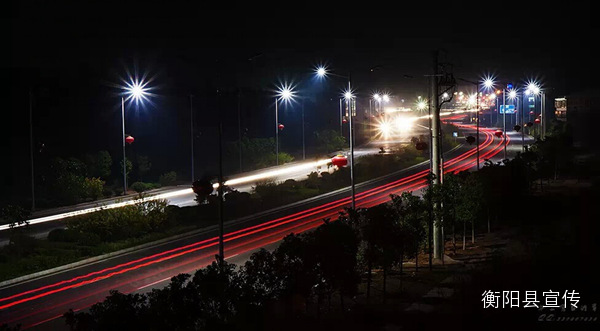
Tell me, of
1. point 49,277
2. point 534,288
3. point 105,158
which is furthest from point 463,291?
point 105,158

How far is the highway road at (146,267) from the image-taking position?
2234 centimetres

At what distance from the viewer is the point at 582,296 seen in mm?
17594

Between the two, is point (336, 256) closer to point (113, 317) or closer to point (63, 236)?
point (113, 317)

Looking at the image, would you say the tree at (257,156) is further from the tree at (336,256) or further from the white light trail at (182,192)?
the tree at (336,256)

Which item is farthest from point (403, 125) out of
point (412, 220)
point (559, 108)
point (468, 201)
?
point (412, 220)

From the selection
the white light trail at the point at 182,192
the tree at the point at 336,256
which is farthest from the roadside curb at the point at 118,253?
the tree at the point at 336,256

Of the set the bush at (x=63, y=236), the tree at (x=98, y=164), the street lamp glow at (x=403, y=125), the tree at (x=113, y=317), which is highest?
the street lamp glow at (x=403, y=125)

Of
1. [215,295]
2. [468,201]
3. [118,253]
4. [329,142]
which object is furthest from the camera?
[329,142]

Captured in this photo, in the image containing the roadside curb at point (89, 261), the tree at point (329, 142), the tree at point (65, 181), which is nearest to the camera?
the roadside curb at point (89, 261)

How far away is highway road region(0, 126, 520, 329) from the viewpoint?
2234cm

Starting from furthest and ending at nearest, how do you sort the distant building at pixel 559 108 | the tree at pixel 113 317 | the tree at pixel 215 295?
1. the distant building at pixel 559 108
2. the tree at pixel 215 295
3. the tree at pixel 113 317

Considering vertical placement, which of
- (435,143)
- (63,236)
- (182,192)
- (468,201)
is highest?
(435,143)

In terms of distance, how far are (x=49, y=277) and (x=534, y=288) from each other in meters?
18.8

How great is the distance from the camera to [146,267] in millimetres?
28203
